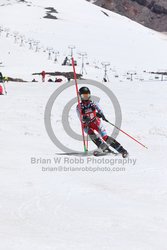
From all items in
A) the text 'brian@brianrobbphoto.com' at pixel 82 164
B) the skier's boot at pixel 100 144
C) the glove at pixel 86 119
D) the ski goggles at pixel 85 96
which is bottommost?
the text 'brian@brianrobbphoto.com' at pixel 82 164

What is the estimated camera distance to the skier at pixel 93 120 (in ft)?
35.7

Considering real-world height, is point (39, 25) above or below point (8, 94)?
above

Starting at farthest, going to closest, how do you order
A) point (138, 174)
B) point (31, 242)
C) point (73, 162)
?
point (73, 162), point (138, 174), point (31, 242)

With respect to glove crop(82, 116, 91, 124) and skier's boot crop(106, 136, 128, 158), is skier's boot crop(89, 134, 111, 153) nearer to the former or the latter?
skier's boot crop(106, 136, 128, 158)

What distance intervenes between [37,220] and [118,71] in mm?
43832

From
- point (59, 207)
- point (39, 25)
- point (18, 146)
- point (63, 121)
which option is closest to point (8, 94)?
point (63, 121)

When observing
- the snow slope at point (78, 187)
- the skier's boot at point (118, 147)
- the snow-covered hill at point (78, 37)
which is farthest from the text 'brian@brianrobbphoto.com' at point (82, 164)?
the snow-covered hill at point (78, 37)

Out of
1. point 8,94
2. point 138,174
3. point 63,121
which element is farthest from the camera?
point 8,94

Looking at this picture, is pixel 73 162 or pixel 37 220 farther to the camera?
pixel 73 162

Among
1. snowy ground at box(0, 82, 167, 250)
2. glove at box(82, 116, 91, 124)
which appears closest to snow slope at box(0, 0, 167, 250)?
snowy ground at box(0, 82, 167, 250)

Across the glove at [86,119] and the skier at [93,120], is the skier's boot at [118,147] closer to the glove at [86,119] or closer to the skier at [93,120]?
the skier at [93,120]

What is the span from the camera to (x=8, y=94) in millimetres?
24953

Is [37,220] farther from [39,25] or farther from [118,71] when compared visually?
[39,25]

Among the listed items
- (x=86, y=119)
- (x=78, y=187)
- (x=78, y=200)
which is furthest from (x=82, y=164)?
(x=78, y=200)
